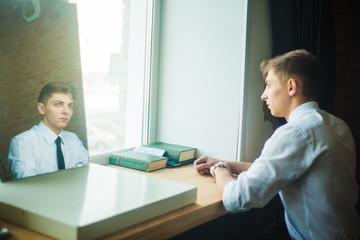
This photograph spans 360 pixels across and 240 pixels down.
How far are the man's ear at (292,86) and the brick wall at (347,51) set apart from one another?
0.95 metres

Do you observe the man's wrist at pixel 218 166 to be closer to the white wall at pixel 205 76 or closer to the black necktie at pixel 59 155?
the white wall at pixel 205 76

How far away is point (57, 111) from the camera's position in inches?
45.5

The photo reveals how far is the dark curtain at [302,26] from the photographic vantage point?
1.66 meters

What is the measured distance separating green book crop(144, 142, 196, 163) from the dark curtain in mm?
430

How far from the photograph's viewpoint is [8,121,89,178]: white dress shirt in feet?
3.40

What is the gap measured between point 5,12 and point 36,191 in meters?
0.55

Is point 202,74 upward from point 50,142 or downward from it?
upward

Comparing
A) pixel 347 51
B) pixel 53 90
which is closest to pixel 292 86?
pixel 53 90

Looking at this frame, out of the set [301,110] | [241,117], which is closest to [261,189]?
[301,110]

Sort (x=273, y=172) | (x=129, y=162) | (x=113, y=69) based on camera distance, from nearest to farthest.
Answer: (x=273, y=172) < (x=129, y=162) < (x=113, y=69)

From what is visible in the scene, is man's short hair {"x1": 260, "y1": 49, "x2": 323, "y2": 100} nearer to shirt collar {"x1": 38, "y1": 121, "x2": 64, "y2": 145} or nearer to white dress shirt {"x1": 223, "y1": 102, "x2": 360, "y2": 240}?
white dress shirt {"x1": 223, "y1": 102, "x2": 360, "y2": 240}

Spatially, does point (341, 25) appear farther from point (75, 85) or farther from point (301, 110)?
point (75, 85)

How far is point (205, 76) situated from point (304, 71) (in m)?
0.53

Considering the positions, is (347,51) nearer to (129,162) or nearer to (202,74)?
(202,74)
